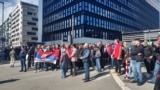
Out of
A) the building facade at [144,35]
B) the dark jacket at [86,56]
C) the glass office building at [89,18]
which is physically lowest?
the dark jacket at [86,56]

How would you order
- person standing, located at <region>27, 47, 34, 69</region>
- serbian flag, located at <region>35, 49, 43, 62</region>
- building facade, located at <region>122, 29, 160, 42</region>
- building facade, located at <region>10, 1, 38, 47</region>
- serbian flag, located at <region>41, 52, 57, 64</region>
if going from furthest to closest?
building facade, located at <region>10, 1, 38, 47</region> → building facade, located at <region>122, 29, 160, 42</region> → person standing, located at <region>27, 47, 34, 69</region> → serbian flag, located at <region>35, 49, 43, 62</region> → serbian flag, located at <region>41, 52, 57, 64</region>

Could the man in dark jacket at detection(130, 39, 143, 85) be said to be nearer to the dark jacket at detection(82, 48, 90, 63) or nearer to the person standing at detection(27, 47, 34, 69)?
the dark jacket at detection(82, 48, 90, 63)

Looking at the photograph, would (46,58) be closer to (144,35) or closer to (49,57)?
(49,57)

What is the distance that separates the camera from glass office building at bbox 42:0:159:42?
53.0 m

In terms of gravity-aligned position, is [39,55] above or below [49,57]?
above

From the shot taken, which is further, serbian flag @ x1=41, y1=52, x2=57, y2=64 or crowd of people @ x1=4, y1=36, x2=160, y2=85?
serbian flag @ x1=41, y1=52, x2=57, y2=64

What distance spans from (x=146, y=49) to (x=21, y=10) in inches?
3931

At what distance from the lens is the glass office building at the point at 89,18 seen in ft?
174

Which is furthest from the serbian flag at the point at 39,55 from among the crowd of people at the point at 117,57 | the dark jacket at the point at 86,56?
the dark jacket at the point at 86,56

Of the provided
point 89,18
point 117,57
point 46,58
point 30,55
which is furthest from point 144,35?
point 89,18

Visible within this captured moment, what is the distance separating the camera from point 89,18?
174ft

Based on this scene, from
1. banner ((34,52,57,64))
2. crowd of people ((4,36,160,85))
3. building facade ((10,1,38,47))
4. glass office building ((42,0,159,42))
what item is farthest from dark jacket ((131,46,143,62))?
building facade ((10,1,38,47))

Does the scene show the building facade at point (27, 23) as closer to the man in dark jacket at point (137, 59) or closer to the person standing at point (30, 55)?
the person standing at point (30, 55)

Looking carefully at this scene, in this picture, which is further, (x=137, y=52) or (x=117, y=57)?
(x=117, y=57)
